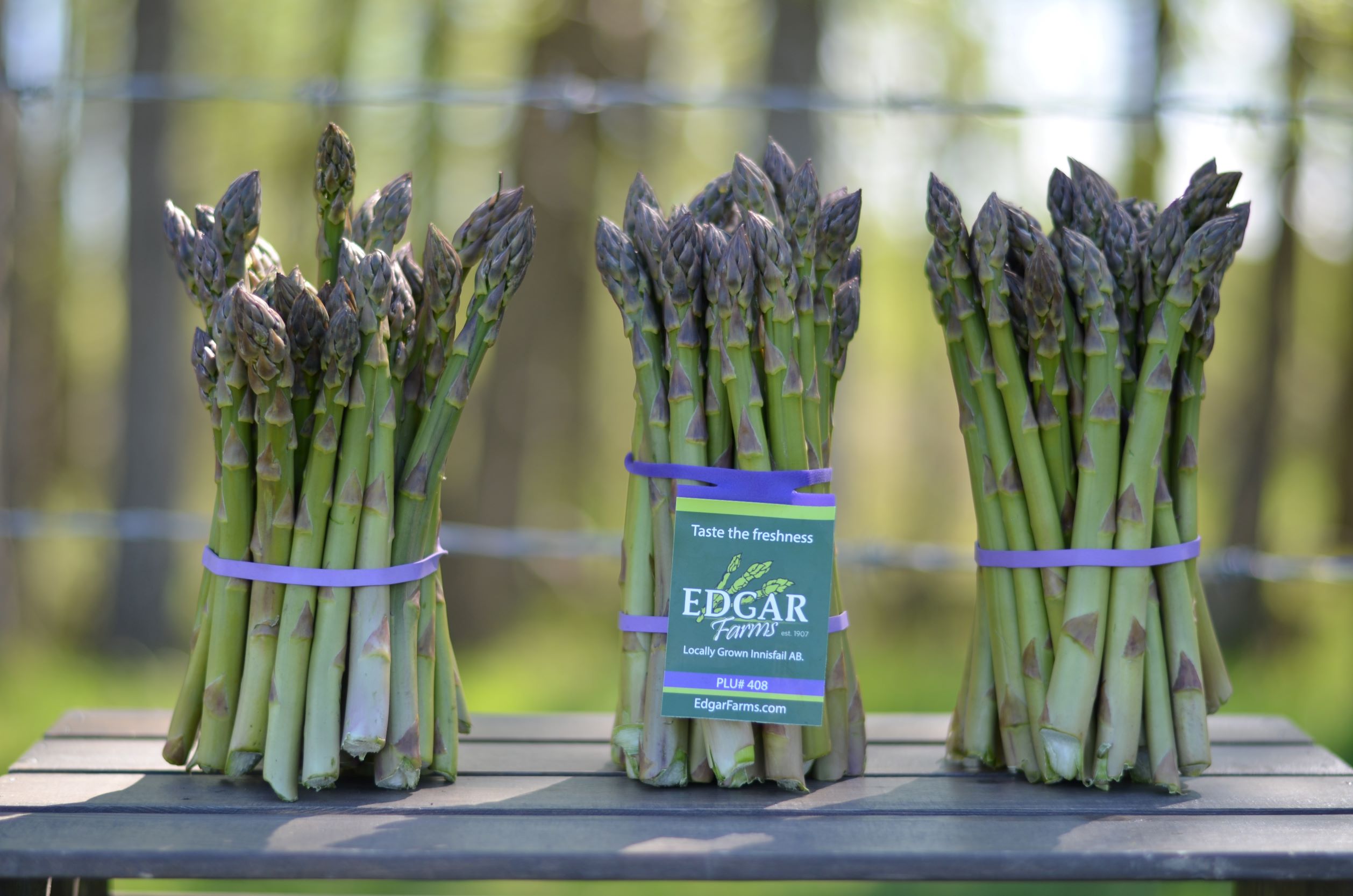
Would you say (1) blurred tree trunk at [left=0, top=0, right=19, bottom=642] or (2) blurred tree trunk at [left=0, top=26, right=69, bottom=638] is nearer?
(1) blurred tree trunk at [left=0, top=0, right=19, bottom=642]

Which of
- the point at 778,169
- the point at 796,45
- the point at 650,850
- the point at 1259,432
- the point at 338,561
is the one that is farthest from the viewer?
the point at 1259,432

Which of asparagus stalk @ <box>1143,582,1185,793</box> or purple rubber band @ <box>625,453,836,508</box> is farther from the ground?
purple rubber band @ <box>625,453,836,508</box>

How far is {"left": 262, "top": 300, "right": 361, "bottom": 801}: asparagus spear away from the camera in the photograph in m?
1.67

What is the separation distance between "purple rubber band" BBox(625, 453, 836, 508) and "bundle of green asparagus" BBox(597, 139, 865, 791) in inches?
0.7

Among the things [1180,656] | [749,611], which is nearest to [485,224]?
[749,611]

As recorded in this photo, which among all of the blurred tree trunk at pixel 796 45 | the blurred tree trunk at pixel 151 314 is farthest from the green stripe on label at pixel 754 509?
the blurred tree trunk at pixel 151 314

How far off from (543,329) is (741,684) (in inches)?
191

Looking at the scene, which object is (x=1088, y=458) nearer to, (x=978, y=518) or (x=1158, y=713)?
(x=978, y=518)

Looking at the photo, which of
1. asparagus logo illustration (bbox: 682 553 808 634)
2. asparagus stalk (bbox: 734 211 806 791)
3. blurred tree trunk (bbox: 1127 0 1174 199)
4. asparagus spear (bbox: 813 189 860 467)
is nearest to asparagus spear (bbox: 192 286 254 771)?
asparagus logo illustration (bbox: 682 553 808 634)

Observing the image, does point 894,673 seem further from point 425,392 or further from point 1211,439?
point 1211,439

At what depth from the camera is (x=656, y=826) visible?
5.27 feet

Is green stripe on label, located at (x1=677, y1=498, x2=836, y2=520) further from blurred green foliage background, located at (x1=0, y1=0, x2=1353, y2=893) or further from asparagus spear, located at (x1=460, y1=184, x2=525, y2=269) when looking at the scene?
blurred green foliage background, located at (x1=0, y1=0, x2=1353, y2=893)

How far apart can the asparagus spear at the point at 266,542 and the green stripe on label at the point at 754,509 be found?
0.65 meters

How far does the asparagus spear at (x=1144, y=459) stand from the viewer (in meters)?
1.74
